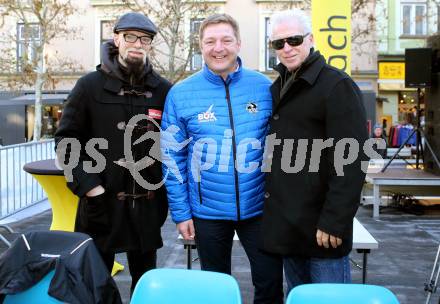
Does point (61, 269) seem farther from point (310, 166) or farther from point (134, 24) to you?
point (134, 24)

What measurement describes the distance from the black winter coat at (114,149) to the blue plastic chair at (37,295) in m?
0.64

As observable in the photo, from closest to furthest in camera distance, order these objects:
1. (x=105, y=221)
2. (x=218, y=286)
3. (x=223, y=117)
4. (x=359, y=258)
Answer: (x=218, y=286) < (x=223, y=117) < (x=105, y=221) < (x=359, y=258)

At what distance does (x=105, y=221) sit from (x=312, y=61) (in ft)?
4.86

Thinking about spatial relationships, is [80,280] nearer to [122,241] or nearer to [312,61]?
[122,241]

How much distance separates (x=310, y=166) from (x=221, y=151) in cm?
52

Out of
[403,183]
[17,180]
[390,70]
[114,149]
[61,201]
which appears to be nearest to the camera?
[114,149]

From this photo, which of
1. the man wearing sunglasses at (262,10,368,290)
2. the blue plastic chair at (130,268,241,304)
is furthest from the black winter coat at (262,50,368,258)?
the blue plastic chair at (130,268,241,304)

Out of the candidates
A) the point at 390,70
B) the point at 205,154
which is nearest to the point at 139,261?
the point at 205,154

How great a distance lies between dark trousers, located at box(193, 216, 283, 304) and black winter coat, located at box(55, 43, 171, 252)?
0.36m

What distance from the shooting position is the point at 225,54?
2934mm

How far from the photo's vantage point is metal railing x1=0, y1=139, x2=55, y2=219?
7.89 meters

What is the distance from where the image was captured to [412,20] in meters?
26.2

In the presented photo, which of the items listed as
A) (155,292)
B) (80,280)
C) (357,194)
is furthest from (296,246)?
(80,280)

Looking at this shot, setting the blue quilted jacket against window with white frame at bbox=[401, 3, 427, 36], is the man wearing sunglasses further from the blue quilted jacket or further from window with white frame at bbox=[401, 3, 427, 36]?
window with white frame at bbox=[401, 3, 427, 36]
